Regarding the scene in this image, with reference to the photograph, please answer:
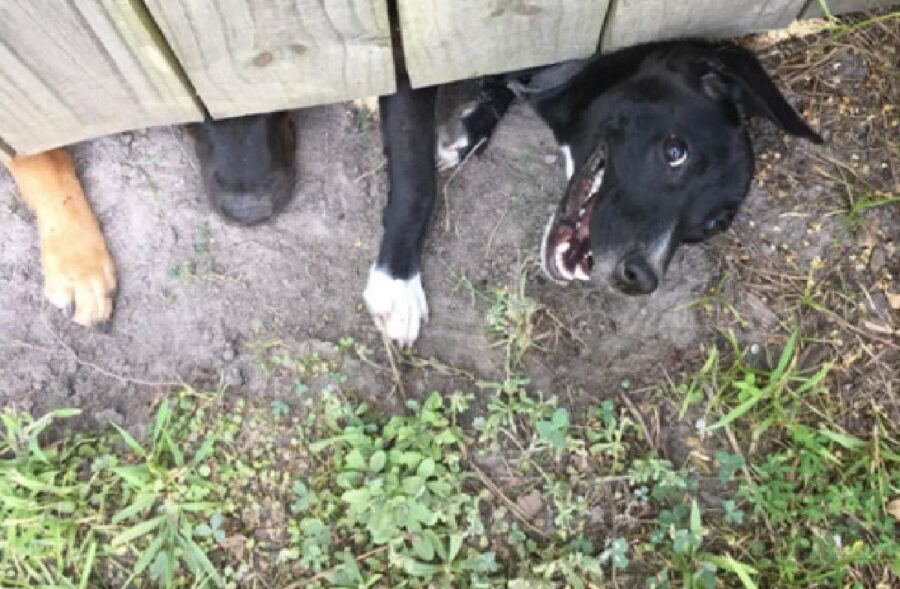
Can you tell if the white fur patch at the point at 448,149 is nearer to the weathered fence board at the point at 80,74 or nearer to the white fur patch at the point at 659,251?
the white fur patch at the point at 659,251

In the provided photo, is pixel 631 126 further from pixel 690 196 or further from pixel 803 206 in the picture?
pixel 803 206

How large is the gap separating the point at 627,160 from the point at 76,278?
1.68m

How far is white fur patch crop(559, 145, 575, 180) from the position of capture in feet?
10.2

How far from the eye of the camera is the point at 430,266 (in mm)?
3289

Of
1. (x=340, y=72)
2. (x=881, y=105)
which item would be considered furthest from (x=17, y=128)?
(x=881, y=105)

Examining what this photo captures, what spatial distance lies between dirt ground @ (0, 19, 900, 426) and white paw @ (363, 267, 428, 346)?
Answer: 0.06m

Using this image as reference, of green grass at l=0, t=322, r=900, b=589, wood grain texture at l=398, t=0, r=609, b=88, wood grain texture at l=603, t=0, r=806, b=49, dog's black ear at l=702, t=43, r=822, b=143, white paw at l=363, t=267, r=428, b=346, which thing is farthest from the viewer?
white paw at l=363, t=267, r=428, b=346

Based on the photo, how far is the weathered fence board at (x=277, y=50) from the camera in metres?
2.26

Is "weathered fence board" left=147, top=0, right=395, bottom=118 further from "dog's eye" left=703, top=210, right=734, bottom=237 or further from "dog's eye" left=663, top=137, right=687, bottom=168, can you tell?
"dog's eye" left=703, top=210, right=734, bottom=237

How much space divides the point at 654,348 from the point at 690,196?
1.90ft

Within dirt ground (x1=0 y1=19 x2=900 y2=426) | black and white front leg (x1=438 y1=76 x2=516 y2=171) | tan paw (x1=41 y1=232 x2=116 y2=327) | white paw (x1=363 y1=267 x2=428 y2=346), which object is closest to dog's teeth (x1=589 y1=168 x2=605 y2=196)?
dirt ground (x1=0 y1=19 x2=900 y2=426)

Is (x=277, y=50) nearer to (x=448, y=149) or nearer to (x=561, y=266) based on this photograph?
(x=448, y=149)

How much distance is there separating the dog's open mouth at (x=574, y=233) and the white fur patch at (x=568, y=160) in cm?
6

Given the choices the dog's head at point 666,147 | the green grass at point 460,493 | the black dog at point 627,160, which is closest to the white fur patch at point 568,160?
the black dog at point 627,160
